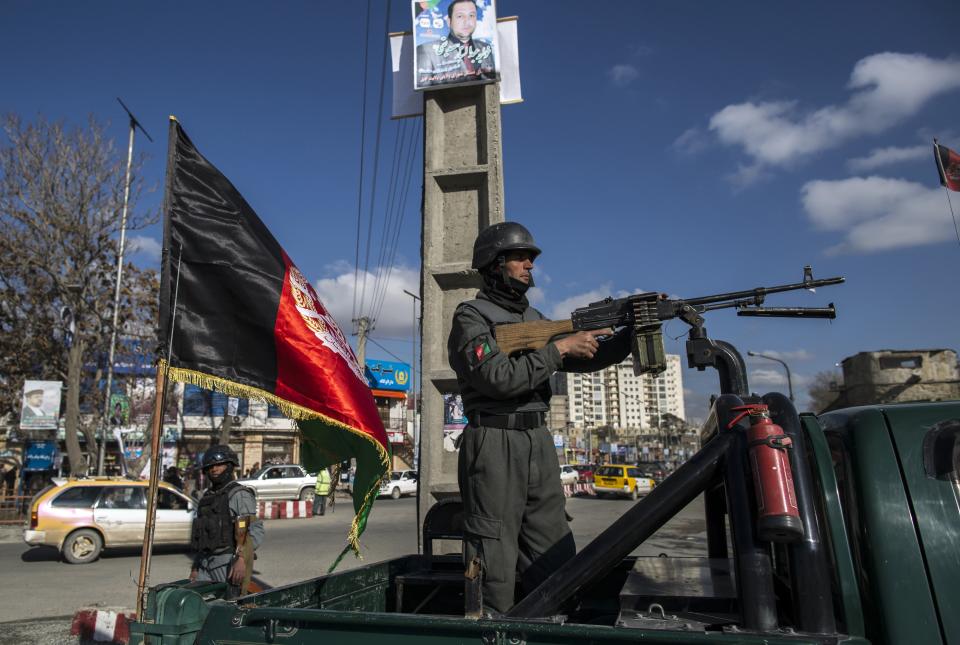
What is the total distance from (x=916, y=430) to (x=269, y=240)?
3970mm

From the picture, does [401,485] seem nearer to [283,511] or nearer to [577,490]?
[577,490]

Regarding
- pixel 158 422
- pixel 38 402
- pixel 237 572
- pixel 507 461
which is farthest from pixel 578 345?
pixel 38 402

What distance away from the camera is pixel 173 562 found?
11.8 m

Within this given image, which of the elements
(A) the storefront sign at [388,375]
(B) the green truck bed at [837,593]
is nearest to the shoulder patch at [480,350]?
(B) the green truck bed at [837,593]

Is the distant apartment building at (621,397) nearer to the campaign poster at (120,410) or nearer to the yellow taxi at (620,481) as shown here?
the yellow taxi at (620,481)

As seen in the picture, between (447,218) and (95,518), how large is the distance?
1028cm

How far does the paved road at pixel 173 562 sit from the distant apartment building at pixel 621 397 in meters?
134

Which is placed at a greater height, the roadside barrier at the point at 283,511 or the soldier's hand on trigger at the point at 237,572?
the soldier's hand on trigger at the point at 237,572

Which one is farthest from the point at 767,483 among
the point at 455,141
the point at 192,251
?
the point at 455,141

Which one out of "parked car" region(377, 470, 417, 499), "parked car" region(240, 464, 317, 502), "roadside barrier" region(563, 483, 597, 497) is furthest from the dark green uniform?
"roadside barrier" region(563, 483, 597, 497)

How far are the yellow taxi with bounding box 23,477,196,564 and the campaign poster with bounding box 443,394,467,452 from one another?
779 cm

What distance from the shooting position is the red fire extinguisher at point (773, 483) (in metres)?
1.55

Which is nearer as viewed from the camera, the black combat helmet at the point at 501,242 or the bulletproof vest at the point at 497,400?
the bulletproof vest at the point at 497,400

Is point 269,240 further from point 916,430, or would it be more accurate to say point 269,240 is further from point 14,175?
point 14,175
